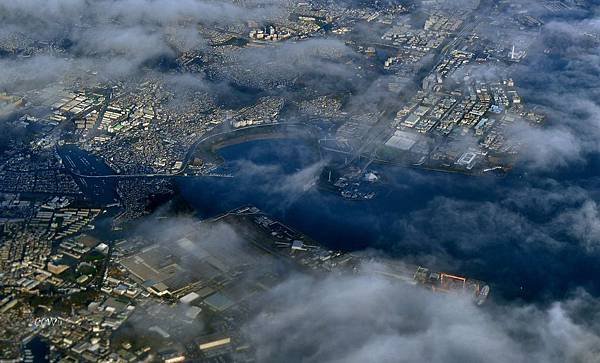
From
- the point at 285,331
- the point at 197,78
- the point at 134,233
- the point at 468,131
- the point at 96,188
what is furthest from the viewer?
the point at 197,78

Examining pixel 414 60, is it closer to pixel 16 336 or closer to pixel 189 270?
pixel 189 270

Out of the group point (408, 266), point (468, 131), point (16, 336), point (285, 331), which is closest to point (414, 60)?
point (468, 131)

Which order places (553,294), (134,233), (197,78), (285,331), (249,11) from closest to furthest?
(285,331) < (553,294) < (134,233) < (197,78) < (249,11)

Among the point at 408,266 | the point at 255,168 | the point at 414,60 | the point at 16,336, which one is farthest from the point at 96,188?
the point at 414,60

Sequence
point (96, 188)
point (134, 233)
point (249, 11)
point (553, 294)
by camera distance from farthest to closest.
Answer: point (249, 11)
point (96, 188)
point (134, 233)
point (553, 294)

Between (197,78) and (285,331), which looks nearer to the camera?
(285,331)

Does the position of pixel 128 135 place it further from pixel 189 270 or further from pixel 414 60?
pixel 414 60

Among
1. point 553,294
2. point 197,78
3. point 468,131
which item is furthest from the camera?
point 197,78

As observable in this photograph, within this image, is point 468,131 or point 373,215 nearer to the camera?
point 373,215
